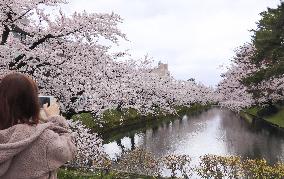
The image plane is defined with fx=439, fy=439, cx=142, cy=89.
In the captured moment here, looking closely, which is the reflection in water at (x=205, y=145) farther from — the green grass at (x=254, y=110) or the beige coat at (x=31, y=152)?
the green grass at (x=254, y=110)

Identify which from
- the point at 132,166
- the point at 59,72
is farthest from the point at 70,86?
the point at 132,166

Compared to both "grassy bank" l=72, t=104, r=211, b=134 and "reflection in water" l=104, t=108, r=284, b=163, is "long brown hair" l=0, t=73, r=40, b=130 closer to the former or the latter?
"reflection in water" l=104, t=108, r=284, b=163

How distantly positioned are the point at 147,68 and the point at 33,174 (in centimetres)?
3575

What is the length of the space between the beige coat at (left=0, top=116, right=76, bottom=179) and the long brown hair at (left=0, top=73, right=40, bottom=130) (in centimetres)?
7

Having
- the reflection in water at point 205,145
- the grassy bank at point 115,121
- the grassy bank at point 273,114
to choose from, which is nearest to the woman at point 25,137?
the reflection in water at point 205,145

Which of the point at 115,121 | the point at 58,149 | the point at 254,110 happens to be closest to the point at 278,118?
the point at 115,121

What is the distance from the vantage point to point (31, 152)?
10.1ft

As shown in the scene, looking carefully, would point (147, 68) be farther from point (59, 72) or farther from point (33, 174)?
point (33, 174)

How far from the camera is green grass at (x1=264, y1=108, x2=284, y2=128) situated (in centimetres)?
4536

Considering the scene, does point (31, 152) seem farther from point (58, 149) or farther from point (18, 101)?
point (18, 101)

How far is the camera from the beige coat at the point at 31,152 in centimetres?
305

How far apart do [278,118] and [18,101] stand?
48.9 meters

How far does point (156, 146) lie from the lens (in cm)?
3250

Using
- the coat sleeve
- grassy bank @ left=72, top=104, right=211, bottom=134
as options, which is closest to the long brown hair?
the coat sleeve
